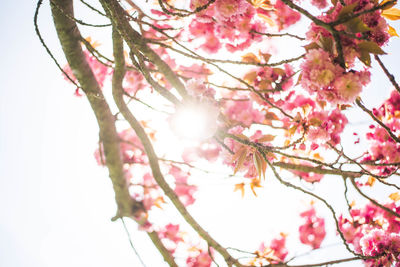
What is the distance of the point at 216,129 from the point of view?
1161mm

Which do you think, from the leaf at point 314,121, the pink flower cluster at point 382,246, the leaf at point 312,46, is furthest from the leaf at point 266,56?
the pink flower cluster at point 382,246

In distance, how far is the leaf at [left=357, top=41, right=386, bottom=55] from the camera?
2.73 feet

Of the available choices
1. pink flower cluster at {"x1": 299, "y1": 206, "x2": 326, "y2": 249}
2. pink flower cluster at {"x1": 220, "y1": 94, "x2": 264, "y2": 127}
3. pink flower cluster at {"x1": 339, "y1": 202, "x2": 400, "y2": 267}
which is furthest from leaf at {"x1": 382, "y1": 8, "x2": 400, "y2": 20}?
pink flower cluster at {"x1": 299, "y1": 206, "x2": 326, "y2": 249}

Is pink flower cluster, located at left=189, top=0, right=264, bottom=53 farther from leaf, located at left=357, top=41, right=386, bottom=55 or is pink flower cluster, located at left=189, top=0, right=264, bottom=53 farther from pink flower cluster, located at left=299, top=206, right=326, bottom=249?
pink flower cluster, located at left=299, top=206, right=326, bottom=249

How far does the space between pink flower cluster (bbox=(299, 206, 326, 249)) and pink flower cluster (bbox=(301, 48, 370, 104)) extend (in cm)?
310

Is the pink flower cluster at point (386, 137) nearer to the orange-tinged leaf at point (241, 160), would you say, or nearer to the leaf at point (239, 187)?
the leaf at point (239, 187)

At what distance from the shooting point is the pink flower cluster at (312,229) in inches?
137

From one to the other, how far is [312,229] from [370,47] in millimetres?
3271

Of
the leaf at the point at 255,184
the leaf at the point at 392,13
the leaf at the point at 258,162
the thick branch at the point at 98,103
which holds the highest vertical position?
the thick branch at the point at 98,103

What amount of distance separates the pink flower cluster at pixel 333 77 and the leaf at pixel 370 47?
0.08m

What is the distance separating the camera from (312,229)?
354 centimetres

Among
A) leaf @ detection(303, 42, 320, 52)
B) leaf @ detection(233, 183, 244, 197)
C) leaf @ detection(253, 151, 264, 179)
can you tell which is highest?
leaf @ detection(233, 183, 244, 197)

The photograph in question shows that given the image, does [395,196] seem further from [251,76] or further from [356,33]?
[356,33]

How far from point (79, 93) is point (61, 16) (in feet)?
3.19
